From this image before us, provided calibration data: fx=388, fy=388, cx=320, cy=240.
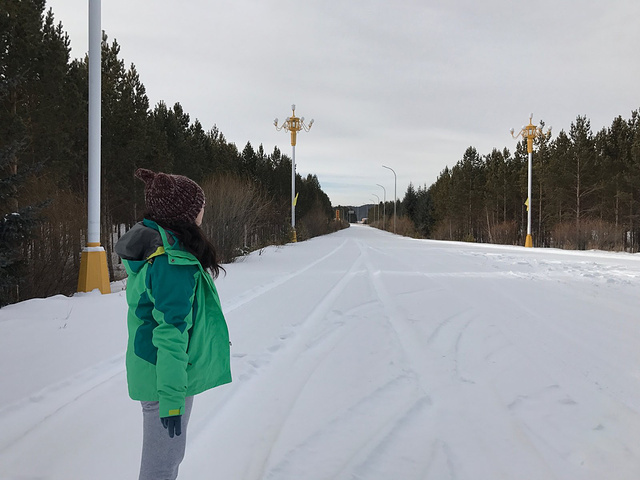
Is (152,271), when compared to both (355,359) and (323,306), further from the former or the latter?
(323,306)

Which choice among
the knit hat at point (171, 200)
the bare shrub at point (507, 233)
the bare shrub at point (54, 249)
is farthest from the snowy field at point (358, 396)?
the bare shrub at point (507, 233)

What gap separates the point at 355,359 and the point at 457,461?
1787mm

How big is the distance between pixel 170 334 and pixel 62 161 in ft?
57.9

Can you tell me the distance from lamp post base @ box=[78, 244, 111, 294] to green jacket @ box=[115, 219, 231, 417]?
6.17 metres

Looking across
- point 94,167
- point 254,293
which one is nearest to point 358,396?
point 254,293

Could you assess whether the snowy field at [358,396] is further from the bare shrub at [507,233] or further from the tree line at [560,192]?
the bare shrub at [507,233]

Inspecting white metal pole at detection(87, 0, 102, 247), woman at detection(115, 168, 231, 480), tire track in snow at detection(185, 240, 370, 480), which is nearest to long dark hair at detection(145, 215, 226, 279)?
woman at detection(115, 168, 231, 480)

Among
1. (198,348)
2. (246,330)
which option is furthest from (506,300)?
(198,348)

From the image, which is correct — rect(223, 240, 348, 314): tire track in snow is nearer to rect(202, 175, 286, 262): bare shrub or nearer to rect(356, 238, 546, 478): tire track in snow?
rect(356, 238, 546, 478): tire track in snow

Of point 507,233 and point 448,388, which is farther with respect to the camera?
point 507,233

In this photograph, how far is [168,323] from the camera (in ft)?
5.17

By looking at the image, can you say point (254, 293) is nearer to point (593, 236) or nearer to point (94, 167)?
point (94, 167)

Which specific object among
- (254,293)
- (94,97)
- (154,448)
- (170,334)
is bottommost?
(254,293)

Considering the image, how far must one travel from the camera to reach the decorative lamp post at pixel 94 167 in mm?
6949
